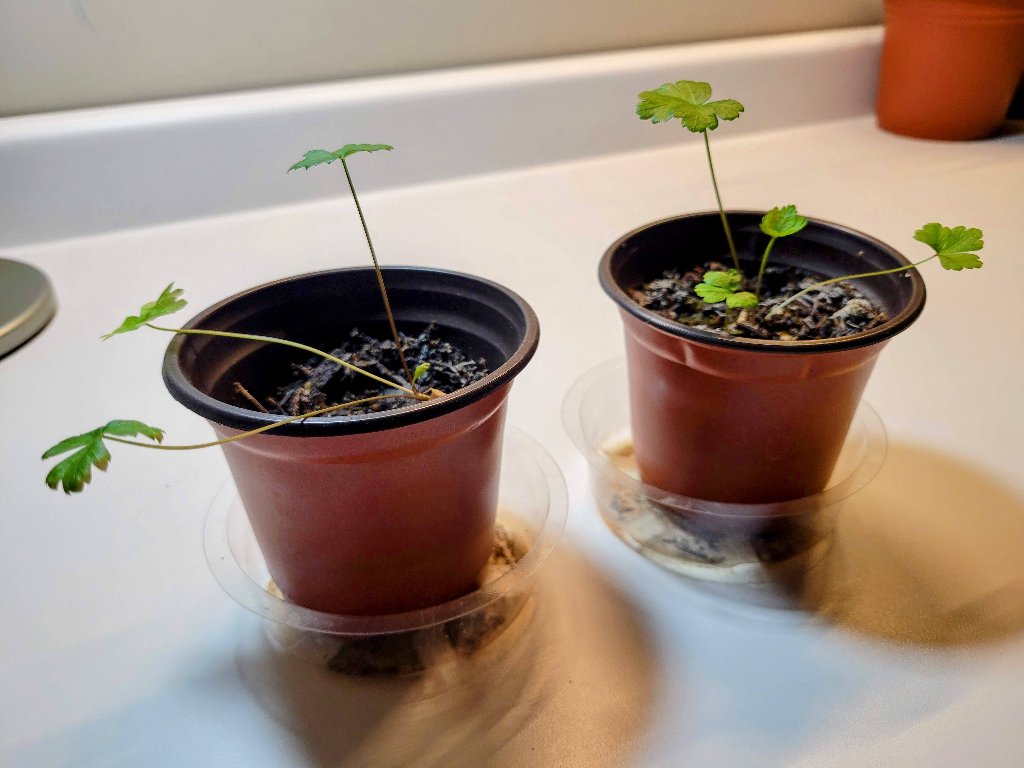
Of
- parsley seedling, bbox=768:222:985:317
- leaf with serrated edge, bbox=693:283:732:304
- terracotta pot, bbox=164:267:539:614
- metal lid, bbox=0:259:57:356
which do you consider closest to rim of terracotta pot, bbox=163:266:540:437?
terracotta pot, bbox=164:267:539:614

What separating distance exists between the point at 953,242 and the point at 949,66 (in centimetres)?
88

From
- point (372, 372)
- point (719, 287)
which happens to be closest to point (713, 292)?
point (719, 287)

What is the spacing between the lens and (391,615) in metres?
A: 0.46

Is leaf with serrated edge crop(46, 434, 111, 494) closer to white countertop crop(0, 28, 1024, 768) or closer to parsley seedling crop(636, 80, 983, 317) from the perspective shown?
white countertop crop(0, 28, 1024, 768)

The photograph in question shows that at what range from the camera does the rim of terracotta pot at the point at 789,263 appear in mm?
456

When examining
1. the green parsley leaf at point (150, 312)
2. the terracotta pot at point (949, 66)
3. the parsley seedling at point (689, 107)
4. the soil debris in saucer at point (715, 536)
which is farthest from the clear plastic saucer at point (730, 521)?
the terracotta pot at point (949, 66)

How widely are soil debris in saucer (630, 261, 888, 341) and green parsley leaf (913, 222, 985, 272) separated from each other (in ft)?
0.18

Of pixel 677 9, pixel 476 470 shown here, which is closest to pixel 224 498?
pixel 476 470

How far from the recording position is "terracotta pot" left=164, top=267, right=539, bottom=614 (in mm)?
396

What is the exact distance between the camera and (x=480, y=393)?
40 centimetres

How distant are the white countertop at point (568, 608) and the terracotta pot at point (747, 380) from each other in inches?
2.9

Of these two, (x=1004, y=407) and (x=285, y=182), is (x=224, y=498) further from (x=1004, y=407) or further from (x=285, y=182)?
(x=1004, y=407)

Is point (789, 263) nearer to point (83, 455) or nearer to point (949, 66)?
point (83, 455)

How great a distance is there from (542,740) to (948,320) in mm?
652
